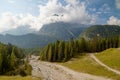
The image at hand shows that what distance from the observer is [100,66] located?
4737 inches

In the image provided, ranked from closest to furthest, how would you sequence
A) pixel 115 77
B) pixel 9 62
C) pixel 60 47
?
pixel 115 77, pixel 9 62, pixel 60 47

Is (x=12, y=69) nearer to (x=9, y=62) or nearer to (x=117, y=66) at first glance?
(x=9, y=62)

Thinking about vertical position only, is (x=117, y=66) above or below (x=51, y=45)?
below

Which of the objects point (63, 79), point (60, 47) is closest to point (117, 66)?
point (63, 79)

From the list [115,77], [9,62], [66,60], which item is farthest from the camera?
[66,60]

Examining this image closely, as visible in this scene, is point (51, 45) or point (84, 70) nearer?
point (84, 70)

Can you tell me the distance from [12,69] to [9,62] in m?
4.09

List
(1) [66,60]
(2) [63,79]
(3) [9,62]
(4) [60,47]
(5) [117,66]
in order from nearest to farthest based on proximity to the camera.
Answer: (2) [63,79] → (5) [117,66] → (3) [9,62] → (1) [66,60] → (4) [60,47]

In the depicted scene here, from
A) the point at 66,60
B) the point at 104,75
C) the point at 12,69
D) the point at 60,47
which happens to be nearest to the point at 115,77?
the point at 104,75

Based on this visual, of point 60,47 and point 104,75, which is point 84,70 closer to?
point 104,75

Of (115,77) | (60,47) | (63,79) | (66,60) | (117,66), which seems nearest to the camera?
(115,77)

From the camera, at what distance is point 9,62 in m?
122

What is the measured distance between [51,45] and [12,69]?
Answer: 220 ft

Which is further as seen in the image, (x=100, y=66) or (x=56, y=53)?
(x=56, y=53)
